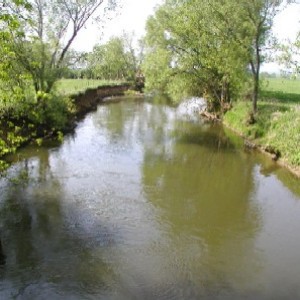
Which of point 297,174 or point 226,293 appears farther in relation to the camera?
point 297,174

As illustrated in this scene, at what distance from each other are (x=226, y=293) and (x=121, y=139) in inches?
734

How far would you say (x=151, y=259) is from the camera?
11883 mm

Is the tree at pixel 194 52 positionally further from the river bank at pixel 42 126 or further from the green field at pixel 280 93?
the river bank at pixel 42 126

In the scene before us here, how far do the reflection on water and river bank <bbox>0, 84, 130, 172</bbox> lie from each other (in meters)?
1.09

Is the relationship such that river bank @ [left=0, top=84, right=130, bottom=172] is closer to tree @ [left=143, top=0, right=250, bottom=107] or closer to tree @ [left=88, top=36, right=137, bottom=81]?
tree @ [left=143, top=0, right=250, bottom=107]

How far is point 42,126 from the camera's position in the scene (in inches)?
1069

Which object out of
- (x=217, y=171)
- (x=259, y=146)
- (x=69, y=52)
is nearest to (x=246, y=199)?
(x=217, y=171)

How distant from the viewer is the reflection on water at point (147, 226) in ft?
35.0

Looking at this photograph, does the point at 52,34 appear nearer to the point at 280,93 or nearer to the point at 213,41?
the point at 213,41

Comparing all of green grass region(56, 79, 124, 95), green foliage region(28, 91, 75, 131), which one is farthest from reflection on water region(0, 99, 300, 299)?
green grass region(56, 79, 124, 95)

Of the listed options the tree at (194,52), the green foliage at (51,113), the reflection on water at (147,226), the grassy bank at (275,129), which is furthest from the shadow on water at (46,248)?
the tree at (194,52)

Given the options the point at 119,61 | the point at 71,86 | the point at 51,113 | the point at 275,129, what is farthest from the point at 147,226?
the point at 119,61

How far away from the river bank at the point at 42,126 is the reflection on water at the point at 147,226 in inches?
42.8

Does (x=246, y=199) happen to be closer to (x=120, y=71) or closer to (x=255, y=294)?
(x=255, y=294)
